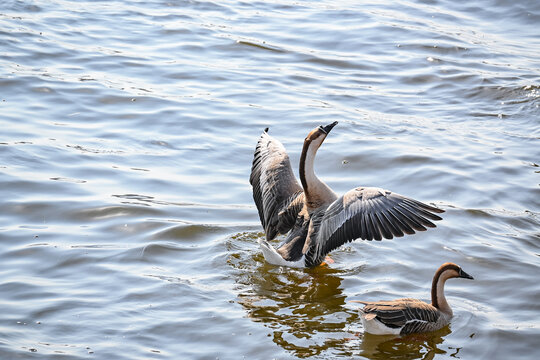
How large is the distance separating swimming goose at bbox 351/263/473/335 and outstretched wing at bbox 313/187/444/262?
25.1 inches

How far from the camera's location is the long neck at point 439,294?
6.88 metres

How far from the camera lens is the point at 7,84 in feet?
41.0

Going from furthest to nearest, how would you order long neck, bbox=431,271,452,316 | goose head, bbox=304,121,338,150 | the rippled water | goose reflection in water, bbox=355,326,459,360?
goose head, bbox=304,121,338,150, long neck, bbox=431,271,452,316, the rippled water, goose reflection in water, bbox=355,326,459,360

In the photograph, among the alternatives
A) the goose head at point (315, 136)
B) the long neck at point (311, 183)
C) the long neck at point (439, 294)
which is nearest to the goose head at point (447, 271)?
the long neck at point (439, 294)

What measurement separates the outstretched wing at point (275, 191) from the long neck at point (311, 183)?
281 millimetres

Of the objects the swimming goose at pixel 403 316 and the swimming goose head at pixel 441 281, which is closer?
the swimming goose at pixel 403 316

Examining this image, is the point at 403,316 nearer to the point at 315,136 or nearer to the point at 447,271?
the point at 447,271

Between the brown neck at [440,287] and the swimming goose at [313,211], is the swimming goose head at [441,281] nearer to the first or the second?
the brown neck at [440,287]

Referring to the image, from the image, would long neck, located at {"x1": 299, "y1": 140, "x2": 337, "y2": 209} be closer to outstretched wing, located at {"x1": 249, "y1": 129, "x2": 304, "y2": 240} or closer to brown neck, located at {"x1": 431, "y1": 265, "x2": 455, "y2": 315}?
outstretched wing, located at {"x1": 249, "y1": 129, "x2": 304, "y2": 240}

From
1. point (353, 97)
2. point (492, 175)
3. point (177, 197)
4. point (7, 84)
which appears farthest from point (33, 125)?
point (492, 175)

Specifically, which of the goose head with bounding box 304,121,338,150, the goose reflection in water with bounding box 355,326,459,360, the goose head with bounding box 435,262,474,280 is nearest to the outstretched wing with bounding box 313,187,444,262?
the goose head with bounding box 435,262,474,280

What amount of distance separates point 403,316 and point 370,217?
1022 mm

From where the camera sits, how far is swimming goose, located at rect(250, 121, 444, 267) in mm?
7059

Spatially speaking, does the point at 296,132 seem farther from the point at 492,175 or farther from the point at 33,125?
the point at 33,125
